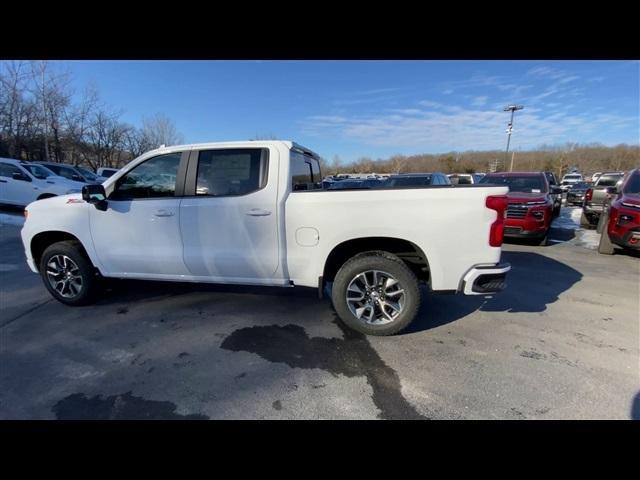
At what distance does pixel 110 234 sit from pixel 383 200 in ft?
10.4

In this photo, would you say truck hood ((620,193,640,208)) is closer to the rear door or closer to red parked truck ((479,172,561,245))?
red parked truck ((479,172,561,245))

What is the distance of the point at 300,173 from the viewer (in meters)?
3.57

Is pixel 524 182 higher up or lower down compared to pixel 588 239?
higher up

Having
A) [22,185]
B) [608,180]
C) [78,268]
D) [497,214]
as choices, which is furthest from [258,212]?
[608,180]

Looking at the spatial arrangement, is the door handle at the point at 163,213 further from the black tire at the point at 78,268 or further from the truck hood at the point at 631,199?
the truck hood at the point at 631,199

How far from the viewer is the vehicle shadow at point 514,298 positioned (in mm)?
3631

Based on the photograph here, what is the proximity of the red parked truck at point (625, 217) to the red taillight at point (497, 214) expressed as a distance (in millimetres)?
5100

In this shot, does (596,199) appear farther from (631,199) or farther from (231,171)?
(231,171)

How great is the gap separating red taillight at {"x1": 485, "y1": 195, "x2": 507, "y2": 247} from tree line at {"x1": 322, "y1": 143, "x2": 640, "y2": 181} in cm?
5467

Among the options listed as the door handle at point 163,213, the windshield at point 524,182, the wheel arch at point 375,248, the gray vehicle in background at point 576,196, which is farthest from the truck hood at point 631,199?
the gray vehicle in background at point 576,196

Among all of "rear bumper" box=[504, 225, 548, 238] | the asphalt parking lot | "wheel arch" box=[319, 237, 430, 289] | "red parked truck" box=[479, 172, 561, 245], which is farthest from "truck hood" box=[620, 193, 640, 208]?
"wheel arch" box=[319, 237, 430, 289]

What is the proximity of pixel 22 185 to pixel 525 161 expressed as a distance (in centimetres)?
8032

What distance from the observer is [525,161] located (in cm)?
A: 6631
